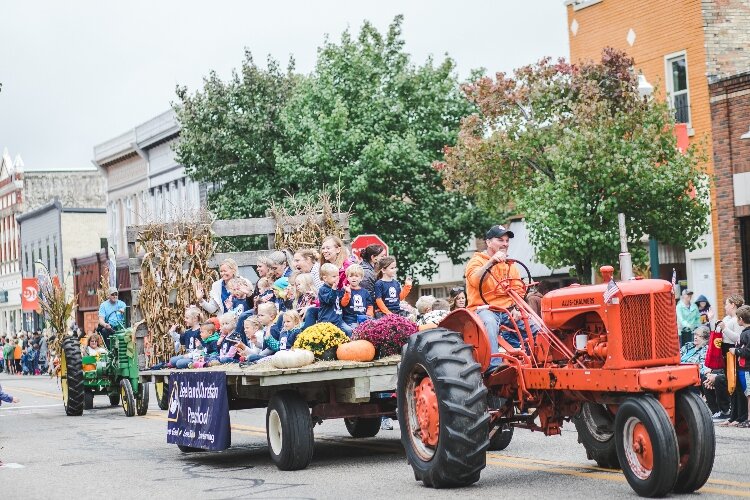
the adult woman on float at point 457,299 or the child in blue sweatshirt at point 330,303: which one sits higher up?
the child in blue sweatshirt at point 330,303

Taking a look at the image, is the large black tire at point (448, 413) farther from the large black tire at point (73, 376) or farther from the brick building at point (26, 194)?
the brick building at point (26, 194)

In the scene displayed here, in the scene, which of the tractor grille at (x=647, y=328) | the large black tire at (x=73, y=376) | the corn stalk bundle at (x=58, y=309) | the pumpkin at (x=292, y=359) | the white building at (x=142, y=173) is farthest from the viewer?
the white building at (x=142, y=173)

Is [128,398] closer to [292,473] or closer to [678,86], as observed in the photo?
[292,473]

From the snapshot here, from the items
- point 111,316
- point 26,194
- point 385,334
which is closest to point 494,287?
point 385,334

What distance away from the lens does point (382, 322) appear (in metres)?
13.0

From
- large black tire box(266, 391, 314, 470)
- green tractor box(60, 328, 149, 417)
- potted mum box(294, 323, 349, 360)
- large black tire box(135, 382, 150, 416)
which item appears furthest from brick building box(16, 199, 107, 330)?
large black tire box(266, 391, 314, 470)

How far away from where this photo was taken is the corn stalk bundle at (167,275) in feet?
73.6

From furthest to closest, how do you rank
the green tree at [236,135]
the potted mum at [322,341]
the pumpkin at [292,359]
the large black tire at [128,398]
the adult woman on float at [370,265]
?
the green tree at [236,135] → the large black tire at [128,398] → the adult woman on float at [370,265] → the potted mum at [322,341] → the pumpkin at [292,359]

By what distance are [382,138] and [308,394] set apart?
2355 centimetres

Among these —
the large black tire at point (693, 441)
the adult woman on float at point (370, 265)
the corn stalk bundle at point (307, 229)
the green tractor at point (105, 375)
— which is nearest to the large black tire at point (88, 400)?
the green tractor at point (105, 375)

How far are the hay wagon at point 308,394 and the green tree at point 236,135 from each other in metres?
25.8

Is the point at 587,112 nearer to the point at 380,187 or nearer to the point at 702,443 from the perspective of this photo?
the point at 380,187

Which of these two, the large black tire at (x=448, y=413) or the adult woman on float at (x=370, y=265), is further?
the adult woman on float at (x=370, y=265)

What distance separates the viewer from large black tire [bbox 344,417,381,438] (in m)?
16.0
